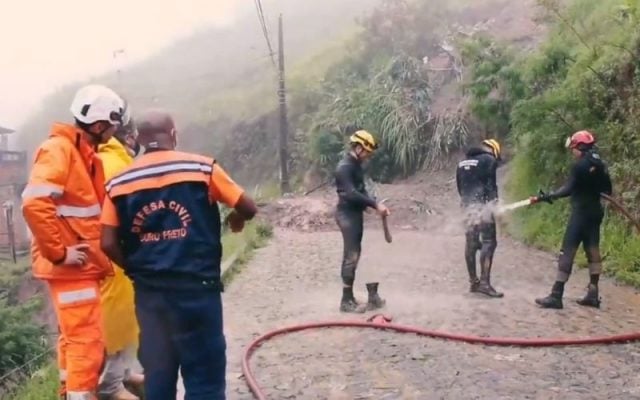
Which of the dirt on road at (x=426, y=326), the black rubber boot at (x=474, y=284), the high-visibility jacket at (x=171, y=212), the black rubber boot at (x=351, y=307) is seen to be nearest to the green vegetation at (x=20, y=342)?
the dirt on road at (x=426, y=326)

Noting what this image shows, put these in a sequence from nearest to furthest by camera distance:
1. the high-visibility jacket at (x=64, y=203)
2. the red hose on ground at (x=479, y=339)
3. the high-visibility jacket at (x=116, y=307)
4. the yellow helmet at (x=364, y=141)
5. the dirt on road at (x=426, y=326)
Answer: the high-visibility jacket at (x=64, y=203), the high-visibility jacket at (x=116, y=307), the dirt on road at (x=426, y=326), the red hose on ground at (x=479, y=339), the yellow helmet at (x=364, y=141)

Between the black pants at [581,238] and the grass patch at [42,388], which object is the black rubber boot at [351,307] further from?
the grass patch at [42,388]

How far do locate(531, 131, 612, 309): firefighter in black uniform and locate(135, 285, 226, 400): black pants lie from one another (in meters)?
5.21

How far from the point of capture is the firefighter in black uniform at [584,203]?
8117 millimetres

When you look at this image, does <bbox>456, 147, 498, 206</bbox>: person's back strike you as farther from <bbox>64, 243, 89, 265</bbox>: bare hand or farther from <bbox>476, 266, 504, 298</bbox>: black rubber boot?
<bbox>64, 243, 89, 265</bbox>: bare hand

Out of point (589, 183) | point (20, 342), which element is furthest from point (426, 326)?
point (20, 342)

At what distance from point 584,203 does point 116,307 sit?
531 centimetres

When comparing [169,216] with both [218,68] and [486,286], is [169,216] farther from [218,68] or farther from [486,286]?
[218,68]

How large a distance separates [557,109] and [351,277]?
21.1 ft

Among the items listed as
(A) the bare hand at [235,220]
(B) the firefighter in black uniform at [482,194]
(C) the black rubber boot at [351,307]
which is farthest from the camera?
(B) the firefighter in black uniform at [482,194]

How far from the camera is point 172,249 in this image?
3863 mm

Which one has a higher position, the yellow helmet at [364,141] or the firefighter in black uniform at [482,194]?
the yellow helmet at [364,141]

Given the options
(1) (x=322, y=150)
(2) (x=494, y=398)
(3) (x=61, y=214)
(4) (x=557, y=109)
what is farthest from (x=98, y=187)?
(1) (x=322, y=150)

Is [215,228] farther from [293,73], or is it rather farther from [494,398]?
[293,73]
